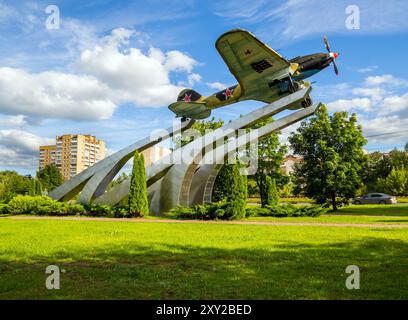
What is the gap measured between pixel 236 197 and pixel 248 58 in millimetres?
8363

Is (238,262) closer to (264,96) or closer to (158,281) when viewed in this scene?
(158,281)

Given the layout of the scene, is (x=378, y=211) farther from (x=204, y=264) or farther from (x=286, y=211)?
(x=204, y=264)

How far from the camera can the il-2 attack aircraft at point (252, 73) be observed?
19.8 meters

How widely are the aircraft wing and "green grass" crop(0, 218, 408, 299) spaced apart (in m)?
11.9

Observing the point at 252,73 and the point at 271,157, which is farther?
the point at 271,157

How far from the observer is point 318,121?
2812 centimetres

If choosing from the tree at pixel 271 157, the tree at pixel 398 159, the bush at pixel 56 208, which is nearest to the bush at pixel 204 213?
the bush at pixel 56 208

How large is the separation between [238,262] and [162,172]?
517 inches

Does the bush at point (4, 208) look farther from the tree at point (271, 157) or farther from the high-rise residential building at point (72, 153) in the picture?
the high-rise residential building at point (72, 153)

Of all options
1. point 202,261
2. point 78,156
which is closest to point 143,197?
point 202,261

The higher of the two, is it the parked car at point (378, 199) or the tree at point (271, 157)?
the tree at point (271, 157)

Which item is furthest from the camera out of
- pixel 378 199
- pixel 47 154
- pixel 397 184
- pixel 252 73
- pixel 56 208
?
pixel 47 154

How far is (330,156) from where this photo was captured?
86.9 ft

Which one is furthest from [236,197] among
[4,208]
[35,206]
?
[4,208]
